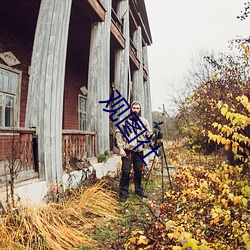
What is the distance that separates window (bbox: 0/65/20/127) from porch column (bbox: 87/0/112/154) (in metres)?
2.33

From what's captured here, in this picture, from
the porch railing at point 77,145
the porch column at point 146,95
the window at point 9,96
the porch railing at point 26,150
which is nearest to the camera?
the porch railing at point 26,150

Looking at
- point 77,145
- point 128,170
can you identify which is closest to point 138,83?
point 77,145

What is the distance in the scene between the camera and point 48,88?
412cm

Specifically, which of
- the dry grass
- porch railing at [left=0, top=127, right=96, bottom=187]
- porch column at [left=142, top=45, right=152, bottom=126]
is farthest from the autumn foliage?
porch column at [left=142, top=45, right=152, bottom=126]

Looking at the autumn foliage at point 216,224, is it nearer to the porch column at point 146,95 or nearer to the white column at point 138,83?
the white column at point 138,83

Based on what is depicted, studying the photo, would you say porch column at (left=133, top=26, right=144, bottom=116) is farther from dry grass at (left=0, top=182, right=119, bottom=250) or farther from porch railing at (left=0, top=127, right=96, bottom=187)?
dry grass at (left=0, top=182, right=119, bottom=250)

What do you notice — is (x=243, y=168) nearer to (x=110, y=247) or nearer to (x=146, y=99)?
(x=110, y=247)

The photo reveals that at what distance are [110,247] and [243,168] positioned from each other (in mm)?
1711

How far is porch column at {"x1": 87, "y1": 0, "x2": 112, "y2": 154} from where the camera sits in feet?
21.1

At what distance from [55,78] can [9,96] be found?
3697 millimetres

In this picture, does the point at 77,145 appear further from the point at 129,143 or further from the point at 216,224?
the point at 216,224

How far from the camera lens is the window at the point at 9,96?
693cm

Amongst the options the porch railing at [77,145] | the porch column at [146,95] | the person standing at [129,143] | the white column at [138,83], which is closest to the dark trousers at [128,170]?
the person standing at [129,143]

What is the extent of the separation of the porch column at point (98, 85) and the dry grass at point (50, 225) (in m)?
2.77
